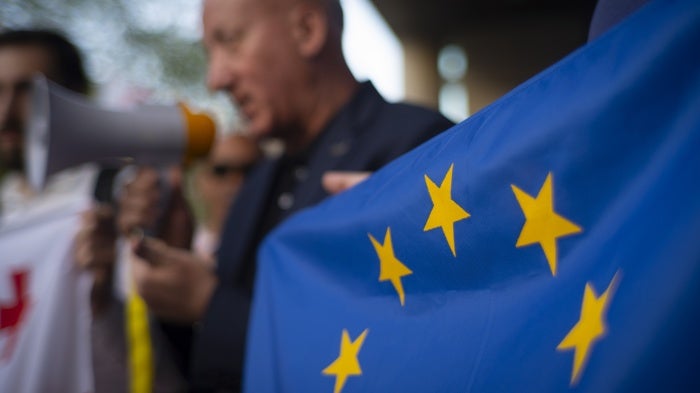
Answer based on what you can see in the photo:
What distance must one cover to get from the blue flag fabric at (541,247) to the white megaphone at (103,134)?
723mm

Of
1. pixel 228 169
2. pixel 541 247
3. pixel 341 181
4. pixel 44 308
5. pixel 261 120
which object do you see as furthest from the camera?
pixel 228 169

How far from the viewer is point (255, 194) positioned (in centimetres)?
210

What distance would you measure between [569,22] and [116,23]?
8.74 meters

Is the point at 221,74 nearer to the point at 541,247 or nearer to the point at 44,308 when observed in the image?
the point at 44,308

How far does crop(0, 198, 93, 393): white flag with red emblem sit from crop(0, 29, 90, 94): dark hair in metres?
0.51

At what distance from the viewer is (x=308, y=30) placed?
6.21ft

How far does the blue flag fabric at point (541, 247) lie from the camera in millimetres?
650

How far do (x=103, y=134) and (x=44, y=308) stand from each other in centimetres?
49

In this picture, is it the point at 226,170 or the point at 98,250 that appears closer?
the point at 98,250

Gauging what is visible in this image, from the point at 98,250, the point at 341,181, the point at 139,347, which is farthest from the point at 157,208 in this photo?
the point at 341,181

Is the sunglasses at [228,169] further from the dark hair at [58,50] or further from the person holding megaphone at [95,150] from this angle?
the person holding megaphone at [95,150]

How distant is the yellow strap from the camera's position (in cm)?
178

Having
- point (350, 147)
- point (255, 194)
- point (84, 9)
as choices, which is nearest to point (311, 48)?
point (350, 147)

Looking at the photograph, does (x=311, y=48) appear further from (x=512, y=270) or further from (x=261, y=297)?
(x=512, y=270)
